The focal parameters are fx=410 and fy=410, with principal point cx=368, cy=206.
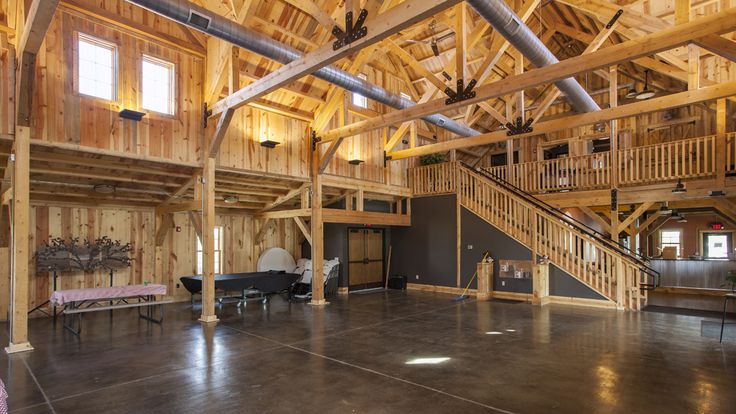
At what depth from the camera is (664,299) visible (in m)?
11.0

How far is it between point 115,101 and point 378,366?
6.41 m

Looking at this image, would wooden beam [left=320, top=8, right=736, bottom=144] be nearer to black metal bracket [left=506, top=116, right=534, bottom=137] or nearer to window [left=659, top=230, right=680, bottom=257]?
black metal bracket [left=506, top=116, right=534, bottom=137]

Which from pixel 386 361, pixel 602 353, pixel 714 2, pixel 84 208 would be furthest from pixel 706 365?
pixel 84 208

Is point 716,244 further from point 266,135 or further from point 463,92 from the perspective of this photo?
point 266,135

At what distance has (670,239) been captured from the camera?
15.6 m

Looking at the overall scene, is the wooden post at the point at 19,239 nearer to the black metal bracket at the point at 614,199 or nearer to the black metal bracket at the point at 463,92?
the black metal bracket at the point at 463,92

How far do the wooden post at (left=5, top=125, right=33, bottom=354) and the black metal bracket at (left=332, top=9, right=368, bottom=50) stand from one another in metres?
4.84

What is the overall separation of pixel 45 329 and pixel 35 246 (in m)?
2.14

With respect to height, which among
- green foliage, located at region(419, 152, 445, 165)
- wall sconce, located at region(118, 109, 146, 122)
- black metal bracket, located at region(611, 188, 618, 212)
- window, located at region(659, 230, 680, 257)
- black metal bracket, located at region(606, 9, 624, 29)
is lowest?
window, located at region(659, 230, 680, 257)

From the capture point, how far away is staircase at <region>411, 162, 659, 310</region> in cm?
945

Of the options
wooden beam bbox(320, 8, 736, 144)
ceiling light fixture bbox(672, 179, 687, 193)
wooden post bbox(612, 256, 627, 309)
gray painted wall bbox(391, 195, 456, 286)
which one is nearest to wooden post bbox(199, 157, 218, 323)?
wooden beam bbox(320, 8, 736, 144)

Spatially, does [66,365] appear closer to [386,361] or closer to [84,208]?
[386,361]

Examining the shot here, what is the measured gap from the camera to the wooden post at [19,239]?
19.5 ft

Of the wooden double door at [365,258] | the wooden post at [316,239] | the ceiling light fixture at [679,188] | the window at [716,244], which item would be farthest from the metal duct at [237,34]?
the window at [716,244]
